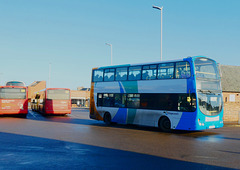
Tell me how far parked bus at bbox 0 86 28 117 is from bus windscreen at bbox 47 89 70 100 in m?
2.59

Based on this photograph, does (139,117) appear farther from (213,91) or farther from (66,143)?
(66,143)

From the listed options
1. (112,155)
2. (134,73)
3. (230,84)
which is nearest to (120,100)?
(134,73)

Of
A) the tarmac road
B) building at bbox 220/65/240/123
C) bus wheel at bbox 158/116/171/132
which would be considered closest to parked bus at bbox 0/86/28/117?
the tarmac road

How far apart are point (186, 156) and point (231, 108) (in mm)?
17590

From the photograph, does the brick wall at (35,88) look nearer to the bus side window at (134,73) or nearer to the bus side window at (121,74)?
the bus side window at (121,74)

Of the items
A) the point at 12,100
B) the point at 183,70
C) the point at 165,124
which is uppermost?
the point at 183,70

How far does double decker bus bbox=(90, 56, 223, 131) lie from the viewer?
14508mm

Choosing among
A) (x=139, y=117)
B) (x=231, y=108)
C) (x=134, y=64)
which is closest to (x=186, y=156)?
(x=139, y=117)

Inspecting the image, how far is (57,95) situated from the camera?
93.5 feet

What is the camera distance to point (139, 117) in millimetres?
17250

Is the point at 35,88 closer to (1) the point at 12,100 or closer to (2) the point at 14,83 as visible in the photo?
(2) the point at 14,83

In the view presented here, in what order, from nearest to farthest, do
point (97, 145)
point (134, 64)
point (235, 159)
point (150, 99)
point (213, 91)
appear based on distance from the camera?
point (235, 159)
point (97, 145)
point (213, 91)
point (150, 99)
point (134, 64)

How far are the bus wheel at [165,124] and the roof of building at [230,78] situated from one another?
3467 centimetres

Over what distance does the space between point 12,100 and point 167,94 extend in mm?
15723
